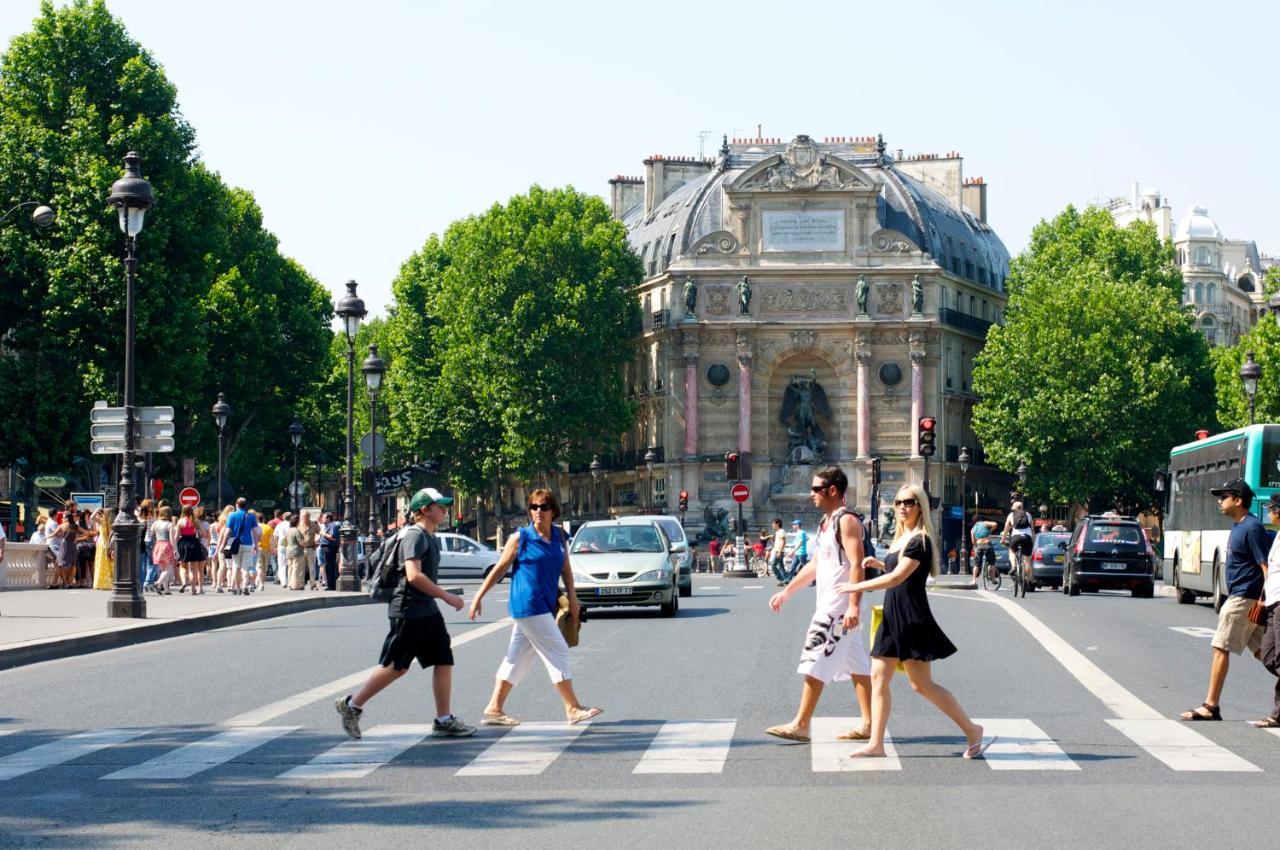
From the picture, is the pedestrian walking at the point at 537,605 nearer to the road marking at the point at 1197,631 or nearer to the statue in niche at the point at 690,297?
the road marking at the point at 1197,631

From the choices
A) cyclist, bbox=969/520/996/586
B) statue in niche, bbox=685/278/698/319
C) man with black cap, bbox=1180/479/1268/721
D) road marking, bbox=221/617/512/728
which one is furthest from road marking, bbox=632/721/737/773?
statue in niche, bbox=685/278/698/319

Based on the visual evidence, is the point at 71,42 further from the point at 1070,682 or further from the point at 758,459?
the point at 758,459

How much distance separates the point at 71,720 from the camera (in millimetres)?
15039

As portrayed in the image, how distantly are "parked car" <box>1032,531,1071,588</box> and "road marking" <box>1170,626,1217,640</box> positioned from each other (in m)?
17.0

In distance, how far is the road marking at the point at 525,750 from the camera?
11.8 meters

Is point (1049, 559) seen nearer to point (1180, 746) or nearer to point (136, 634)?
point (136, 634)

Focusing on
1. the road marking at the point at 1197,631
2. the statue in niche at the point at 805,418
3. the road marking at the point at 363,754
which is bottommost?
the road marking at the point at 363,754

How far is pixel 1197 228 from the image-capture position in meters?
143

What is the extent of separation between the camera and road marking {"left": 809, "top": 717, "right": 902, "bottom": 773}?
38.4ft

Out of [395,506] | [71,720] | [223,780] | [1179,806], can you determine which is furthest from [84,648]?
[395,506]

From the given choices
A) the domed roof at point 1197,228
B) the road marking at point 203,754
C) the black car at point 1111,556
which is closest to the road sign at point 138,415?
the road marking at point 203,754

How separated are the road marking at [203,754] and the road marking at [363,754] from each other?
0.58m

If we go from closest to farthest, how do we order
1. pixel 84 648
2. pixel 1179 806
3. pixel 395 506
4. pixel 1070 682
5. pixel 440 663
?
pixel 1179 806 → pixel 440 663 → pixel 1070 682 → pixel 84 648 → pixel 395 506

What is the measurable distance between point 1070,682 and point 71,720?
8.40 metres
